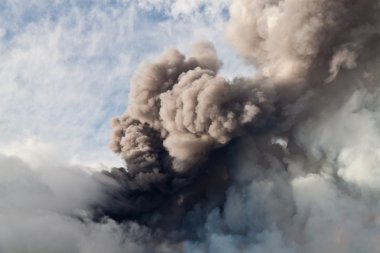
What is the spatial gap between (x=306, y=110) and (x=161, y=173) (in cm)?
1541

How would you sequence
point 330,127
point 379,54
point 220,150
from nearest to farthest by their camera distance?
1. point 379,54
2. point 330,127
3. point 220,150

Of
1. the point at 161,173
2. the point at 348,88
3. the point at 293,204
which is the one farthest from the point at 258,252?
the point at 348,88

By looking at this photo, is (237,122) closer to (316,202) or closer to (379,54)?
(316,202)

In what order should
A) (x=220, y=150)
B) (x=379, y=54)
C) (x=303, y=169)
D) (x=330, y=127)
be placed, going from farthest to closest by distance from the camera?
(x=220, y=150), (x=303, y=169), (x=330, y=127), (x=379, y=54)

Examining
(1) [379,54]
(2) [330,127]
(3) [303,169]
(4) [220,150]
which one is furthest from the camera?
(4) [220,150]

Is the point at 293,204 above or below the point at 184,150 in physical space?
below

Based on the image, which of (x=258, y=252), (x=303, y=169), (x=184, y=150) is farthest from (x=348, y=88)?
(x=258, y=252)

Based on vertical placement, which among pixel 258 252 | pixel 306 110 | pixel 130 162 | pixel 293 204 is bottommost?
pixel 258 252

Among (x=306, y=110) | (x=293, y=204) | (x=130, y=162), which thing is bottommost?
(x=293, y=204)

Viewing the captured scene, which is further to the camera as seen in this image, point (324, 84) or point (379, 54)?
point (324, 84)

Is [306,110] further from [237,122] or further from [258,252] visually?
[258,252]

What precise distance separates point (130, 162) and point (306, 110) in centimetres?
1778

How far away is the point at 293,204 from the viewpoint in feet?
150

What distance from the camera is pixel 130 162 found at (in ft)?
149
